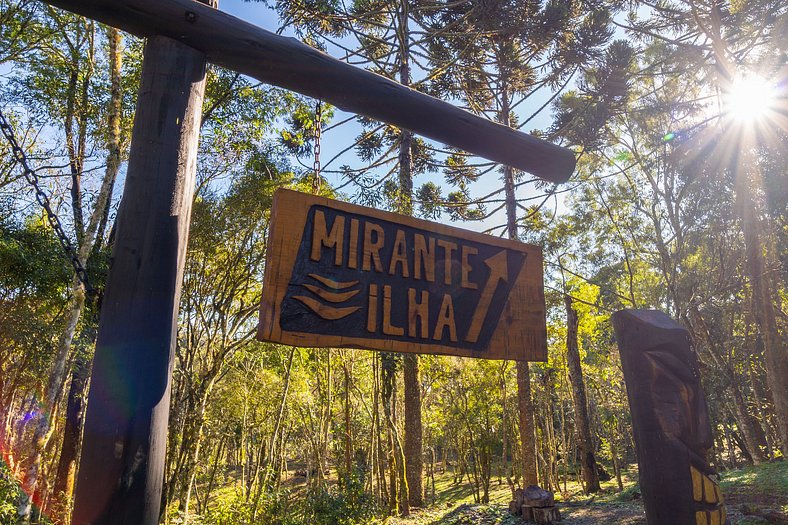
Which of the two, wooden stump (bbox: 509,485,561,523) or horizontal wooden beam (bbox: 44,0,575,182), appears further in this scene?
wooden stump (bbox: 509,485,561,523)

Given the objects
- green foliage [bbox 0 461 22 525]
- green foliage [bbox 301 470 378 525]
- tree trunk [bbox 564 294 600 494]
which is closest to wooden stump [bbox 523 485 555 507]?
green foliage [bbox 301 470 378 525]

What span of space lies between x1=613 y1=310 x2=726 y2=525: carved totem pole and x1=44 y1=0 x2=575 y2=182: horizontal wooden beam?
0.99 m

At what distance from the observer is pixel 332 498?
7879 millimetres

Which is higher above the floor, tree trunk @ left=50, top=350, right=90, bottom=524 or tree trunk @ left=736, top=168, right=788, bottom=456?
tree trunk @ left=736, top=168, right=788, bottom=456

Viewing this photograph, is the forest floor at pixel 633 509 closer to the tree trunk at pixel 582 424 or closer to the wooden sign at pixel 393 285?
the tree trunk at pixel 582 424

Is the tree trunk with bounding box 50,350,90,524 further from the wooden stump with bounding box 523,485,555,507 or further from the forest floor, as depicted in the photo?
the wooden stump with bounding box 523,485,555,507

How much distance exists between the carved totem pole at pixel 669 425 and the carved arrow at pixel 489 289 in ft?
3.00

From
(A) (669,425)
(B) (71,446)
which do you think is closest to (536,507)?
(A) (669,425)

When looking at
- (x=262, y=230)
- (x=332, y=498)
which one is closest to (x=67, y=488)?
(x=332, y=498)

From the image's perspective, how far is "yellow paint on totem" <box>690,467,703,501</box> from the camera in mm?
2064

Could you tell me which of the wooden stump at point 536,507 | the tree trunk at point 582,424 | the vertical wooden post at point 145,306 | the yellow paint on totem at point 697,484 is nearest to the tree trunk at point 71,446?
the wooden stump at point 536,507

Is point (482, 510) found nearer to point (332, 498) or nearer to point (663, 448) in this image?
point (332, 498)

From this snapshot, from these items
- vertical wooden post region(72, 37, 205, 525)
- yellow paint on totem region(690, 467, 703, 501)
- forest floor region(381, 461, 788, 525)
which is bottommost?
forest floor region(381, 461, 788, 525)

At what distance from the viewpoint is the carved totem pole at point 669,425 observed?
2061mm
